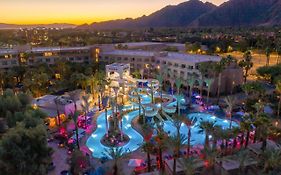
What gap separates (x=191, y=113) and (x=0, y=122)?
30.8m

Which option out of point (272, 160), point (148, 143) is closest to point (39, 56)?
point (148, 143)

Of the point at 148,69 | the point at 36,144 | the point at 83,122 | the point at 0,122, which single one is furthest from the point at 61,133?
the point at 148,69

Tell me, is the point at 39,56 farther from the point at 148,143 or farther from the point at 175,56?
the point at 148,143

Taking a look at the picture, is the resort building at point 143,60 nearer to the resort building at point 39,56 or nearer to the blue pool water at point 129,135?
the resort building at point 39,56

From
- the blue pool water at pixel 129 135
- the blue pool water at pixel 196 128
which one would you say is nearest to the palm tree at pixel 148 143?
the blue pool water at pixel 129 135

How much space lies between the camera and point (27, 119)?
32594 millimetres

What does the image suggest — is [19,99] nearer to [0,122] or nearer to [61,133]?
[0,122]

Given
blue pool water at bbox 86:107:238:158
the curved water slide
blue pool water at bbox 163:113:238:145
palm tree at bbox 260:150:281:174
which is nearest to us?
palm tree at bbox 260:150:281:174

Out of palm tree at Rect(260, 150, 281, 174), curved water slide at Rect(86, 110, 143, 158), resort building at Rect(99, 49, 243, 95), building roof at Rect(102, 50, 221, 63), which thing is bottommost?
curved water slide at Rect(86, 110, 143, 158)

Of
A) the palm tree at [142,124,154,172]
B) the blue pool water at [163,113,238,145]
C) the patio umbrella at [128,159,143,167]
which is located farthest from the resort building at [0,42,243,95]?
the patio umbrella at [128,159,143,167]

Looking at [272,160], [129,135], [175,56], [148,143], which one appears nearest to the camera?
[272,160]

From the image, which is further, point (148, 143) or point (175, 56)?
point (175, 56)

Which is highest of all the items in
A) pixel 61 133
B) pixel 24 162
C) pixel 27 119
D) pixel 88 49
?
pixel 88 49

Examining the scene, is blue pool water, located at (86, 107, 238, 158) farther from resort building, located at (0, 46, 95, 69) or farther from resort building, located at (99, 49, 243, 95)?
resort building, located at (0, 46, 95, 69)
